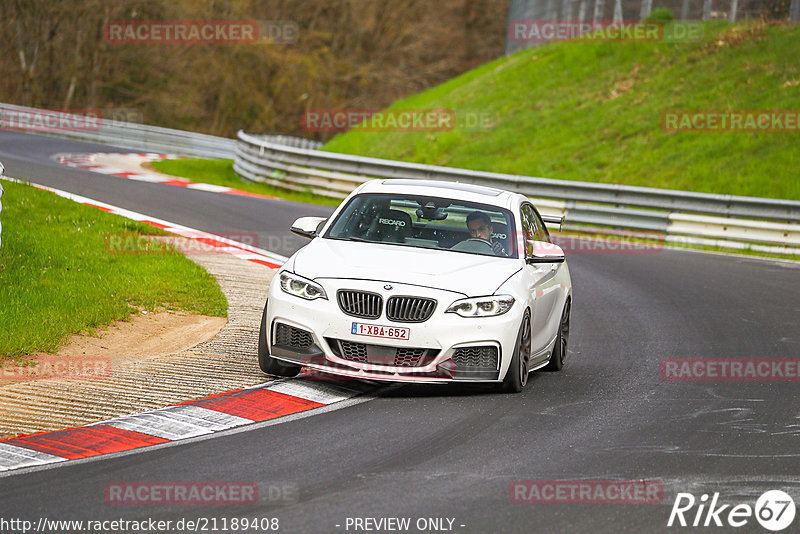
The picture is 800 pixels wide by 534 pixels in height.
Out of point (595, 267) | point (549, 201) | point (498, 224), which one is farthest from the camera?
point (549, 201)

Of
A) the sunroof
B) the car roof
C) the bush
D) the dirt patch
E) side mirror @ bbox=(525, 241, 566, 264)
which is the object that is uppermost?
the bush

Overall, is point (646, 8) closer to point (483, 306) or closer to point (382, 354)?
point (483, 306)

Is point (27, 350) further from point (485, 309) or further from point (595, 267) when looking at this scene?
point (595, 267)

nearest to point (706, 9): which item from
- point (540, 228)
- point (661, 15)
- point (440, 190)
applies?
point (661, 15)

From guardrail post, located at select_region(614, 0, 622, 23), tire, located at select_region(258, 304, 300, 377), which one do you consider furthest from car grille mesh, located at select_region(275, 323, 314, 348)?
guardrail post, located at select_region(614, 0, 622, 23)

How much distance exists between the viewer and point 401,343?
8.15 meters

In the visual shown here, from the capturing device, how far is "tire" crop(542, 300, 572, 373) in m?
9.98

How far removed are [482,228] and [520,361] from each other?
4.56 feet

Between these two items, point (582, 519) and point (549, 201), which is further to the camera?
point (549, 201)

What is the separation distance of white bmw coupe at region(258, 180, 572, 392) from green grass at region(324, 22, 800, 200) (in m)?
16.1

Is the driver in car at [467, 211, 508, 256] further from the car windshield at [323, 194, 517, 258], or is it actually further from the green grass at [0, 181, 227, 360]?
the green grass at [0, 181, 227, 360]

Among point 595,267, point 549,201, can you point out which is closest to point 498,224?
point 595,267

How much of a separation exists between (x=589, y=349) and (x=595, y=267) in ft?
22.2

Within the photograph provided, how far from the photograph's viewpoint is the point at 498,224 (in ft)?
31.4
